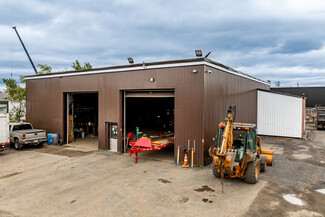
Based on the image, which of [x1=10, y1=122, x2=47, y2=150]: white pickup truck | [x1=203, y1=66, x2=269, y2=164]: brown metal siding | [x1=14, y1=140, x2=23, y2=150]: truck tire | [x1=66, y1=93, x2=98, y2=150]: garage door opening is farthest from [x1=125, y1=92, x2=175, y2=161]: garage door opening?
[x1=14, y1=140, x2=23, y2=150]: truck tire

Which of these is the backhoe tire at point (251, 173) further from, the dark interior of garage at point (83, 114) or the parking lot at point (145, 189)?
the dark interior of garage at point (83, 114)

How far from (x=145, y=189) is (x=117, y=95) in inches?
309

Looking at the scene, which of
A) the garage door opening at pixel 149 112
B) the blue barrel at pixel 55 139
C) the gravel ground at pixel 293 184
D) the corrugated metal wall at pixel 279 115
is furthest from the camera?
the garage door opening at pixel 149 112

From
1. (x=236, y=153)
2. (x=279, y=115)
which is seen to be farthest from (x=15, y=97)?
(x=279, y=115)

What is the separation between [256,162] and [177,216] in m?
4.21

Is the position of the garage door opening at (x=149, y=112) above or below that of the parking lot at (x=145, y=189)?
above

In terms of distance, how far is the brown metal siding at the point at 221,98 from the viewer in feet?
40.4

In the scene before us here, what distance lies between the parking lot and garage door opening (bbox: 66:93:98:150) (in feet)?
16.7

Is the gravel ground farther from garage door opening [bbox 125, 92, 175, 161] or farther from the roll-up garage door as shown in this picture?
garage door opening [bbox 125, 92, 175, 161]

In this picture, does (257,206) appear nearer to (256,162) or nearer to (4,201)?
(256,162)

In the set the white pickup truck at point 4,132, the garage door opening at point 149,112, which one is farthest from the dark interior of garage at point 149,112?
the white pickup truck at point 4,132

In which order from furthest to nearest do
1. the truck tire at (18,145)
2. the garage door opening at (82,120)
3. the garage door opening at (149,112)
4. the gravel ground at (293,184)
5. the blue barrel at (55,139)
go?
the garage door opening at (149,112) → the garage door opening at (82,120) → the blue barrel at (55,139) → the truck tire at (18,145) → the gravel ground at (293,184)

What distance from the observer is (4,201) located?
26.2 ft

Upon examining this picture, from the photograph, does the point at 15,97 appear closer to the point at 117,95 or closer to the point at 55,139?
the point at 55,139
